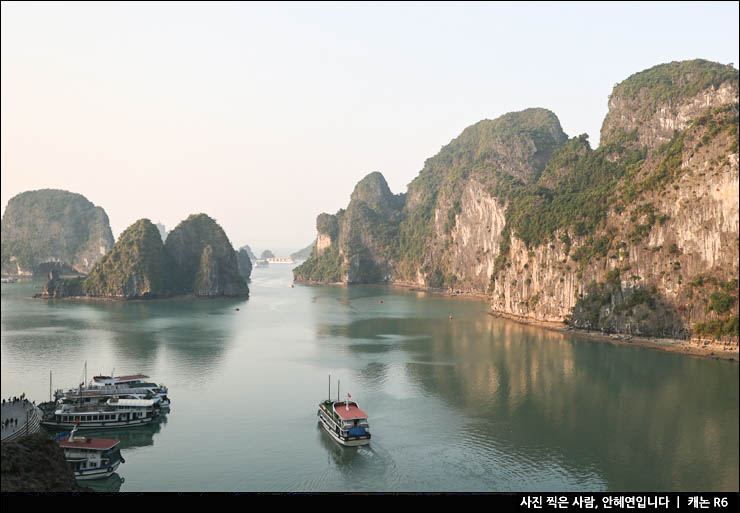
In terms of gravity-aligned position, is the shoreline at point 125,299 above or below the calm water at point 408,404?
above

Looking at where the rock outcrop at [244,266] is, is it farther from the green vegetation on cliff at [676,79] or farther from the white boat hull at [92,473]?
the white boat hull at [92,473]

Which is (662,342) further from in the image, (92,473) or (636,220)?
(92,473)

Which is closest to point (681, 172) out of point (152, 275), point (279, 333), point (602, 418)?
point (602, 418)

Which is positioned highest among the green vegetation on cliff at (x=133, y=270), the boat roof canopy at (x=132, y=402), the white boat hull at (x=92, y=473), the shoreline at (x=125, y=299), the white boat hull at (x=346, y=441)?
the green vegetation on cliff at (x=133, y=270)

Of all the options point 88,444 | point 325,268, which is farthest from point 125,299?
point 88,444

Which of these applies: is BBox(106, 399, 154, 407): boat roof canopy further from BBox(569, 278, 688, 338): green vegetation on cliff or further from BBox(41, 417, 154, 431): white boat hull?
BBox(569, 278, 688, 338): green vegetation on cliff

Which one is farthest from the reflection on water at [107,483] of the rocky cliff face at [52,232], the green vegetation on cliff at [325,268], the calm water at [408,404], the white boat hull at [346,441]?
the green vegetation on cliff at [325,268]

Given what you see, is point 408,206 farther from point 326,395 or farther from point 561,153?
point 326,395
